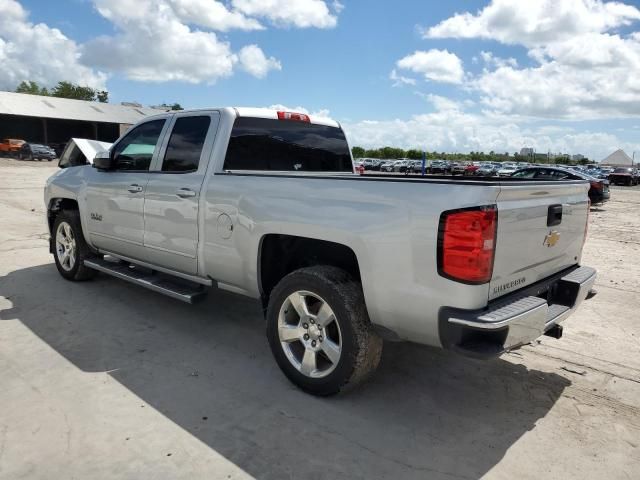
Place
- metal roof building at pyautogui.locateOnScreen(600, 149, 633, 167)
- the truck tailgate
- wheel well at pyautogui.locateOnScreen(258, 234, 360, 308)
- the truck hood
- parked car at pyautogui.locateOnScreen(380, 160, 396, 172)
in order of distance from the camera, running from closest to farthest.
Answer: the truck tailgate < wheel well at pyautogui.locateOnScreen(258, 234, 360, 308) < the truck hood < parked car at pyautogui.locateOnScreen(380, 160, 396, 172) < metal roof building at pyautogui.locateOnScreen(600, 149, 633, 167)

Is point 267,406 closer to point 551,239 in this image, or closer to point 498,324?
point 498,324

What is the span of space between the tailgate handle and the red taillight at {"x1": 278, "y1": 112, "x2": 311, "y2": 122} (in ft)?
8.46

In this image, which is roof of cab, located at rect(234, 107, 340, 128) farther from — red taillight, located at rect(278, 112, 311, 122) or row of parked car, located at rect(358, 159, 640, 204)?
row of parked car, located at rect(358, 159, 640, 204)

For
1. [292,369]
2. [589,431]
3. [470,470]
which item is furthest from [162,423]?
[589,431]

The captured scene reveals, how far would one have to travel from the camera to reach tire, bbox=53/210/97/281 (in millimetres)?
5844

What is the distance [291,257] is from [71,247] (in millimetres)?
3477

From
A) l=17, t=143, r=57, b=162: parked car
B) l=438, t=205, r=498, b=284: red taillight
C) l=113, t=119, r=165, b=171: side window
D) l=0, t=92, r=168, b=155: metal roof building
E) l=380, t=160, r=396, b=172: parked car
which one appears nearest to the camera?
l=438, t=205, r=498, b=284: red taillight

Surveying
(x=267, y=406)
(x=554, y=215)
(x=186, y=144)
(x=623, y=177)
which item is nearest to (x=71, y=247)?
(x=186, y=144)

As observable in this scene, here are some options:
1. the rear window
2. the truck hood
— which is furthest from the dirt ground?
the truck hood

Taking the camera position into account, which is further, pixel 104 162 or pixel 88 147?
pixel 88 147

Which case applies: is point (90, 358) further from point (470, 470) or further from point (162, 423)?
point (470, 470)

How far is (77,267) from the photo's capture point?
19.4 feet

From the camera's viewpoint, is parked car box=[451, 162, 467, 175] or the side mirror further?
parked car box=[451, 162, 467, 175]

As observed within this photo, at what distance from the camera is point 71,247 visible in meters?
6.03
